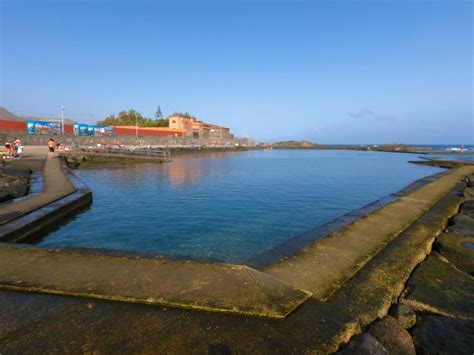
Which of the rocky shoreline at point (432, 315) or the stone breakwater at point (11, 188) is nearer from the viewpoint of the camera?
the rocky shoreline at point (432, 315)

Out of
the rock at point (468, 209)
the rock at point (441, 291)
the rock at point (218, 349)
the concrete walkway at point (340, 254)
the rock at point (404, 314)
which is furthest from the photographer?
the rock at point (468, 209)

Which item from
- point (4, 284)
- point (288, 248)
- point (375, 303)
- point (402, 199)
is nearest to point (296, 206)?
point (402, 199)

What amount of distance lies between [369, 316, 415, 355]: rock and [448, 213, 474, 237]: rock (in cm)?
453

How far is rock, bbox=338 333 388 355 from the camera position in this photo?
96.7 inches

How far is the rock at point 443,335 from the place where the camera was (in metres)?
2.59

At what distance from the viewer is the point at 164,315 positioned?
2.94 m

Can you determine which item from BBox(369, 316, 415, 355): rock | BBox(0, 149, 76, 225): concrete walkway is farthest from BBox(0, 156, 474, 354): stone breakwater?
BBox(0, 149, 76, 225): concrete walkway

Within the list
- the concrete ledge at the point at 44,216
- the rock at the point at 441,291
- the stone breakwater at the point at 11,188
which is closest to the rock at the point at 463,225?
the rock at the point at 441,291

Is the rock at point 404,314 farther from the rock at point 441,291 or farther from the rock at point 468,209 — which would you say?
the rock at point 468,209

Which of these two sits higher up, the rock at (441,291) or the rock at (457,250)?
the rock at (457,250)

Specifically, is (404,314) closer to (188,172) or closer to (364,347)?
(364,347)

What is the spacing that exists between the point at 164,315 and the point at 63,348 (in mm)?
982

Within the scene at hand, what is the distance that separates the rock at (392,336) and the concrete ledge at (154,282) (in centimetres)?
84

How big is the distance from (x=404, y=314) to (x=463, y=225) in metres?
5.06
